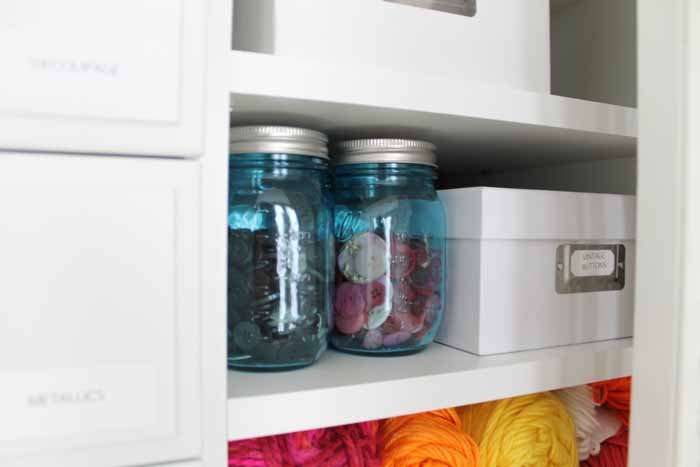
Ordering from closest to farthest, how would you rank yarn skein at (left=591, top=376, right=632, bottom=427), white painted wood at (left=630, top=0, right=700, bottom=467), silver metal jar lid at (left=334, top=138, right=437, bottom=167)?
1. white painted wood at (left=630, top=0, right=700, bottom=467)
2. silver metal jar lid at (left=334, top=138, right=437, bottom=167)
3. yarn skein at (left=591, top=376, right=632, bottom=427)

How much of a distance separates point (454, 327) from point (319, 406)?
0.21 meters

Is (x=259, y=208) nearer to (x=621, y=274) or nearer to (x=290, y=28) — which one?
(x=290, y=28)

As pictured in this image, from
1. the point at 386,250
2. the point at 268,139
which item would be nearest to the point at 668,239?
the point at 386,250

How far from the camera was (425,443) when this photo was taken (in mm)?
532

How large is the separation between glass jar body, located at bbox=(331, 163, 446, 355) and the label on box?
147 mm

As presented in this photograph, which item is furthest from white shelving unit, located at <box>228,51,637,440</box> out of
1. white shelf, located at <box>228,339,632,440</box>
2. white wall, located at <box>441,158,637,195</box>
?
white wall, located at <box>441,158,637,195</box>

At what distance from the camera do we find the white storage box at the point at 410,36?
44cm

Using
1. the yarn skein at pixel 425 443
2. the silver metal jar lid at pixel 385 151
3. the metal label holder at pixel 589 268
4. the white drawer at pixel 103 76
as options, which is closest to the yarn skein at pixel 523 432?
the yarn skein at pixel 425 443

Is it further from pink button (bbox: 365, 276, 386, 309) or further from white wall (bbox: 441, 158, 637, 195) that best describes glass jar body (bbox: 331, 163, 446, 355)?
white wall (bbox: 441, 158, 637, 195)

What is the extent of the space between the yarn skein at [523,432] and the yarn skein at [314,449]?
0.12 m

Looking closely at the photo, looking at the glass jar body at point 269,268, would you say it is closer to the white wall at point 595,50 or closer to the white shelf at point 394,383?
the white shelf at point 394,383

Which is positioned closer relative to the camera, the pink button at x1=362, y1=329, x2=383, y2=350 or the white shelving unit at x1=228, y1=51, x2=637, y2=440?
the white shelving unit at x1=228, y1=51, x2=637, y2=440

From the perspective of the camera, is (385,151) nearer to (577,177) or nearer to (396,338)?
(396,338)

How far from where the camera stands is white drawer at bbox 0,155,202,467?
322mm
